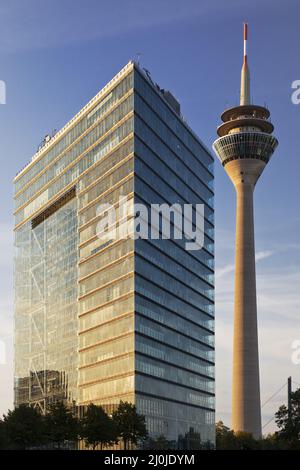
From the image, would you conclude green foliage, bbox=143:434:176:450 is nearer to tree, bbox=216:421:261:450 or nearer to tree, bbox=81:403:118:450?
tree, bbox=216:421:261:450

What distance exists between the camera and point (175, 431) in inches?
6703

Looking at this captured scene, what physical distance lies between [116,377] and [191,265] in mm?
42163

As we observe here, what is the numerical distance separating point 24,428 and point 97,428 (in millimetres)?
15116

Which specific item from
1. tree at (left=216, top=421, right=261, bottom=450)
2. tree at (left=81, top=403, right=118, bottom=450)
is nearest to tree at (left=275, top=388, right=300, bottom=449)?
tree at (left=216, top=421, right=261, bottom=450)

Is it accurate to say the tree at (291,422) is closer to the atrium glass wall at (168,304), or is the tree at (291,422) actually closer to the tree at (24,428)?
the atrium glass wall at (168,304)

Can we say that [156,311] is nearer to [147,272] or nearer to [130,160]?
[147,272]

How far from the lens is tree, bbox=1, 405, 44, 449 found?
110062 millimetres

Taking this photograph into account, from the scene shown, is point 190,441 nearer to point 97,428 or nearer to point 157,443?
point 157,443

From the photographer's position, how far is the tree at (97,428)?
122 metres

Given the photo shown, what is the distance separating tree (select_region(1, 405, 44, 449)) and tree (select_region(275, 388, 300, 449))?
53.1 m

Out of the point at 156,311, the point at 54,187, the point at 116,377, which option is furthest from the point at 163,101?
the point at 116,377

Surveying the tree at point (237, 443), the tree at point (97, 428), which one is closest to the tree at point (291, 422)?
the tree at point (237, 443)

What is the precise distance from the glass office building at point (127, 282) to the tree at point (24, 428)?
43.1m

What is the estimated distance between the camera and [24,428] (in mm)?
110938
